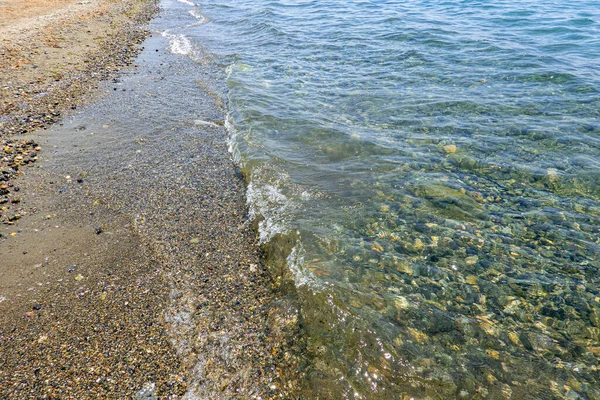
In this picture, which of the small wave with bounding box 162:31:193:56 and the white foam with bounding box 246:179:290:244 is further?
the small wave with bounding box 162:31:193:56

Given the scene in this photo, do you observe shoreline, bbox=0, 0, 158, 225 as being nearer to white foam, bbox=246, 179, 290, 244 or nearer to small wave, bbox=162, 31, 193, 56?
small wave, bbox=162, 31, 193, 56

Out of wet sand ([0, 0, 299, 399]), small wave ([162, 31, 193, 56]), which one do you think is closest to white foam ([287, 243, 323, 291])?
wet sand ([0, 0, 299, 399])

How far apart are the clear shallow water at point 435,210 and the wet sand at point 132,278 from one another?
707 mm

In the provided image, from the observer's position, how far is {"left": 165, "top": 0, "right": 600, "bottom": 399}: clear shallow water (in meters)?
4.50

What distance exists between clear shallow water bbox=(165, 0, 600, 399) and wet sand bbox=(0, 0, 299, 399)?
0.71 metres

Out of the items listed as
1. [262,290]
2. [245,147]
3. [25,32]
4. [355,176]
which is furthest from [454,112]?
[25,32]

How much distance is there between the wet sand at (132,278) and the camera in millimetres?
4250

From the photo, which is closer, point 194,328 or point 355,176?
point 194,328

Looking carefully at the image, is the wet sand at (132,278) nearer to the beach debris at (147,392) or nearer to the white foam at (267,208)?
the beach debris at (147,392)

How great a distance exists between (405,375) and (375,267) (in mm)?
1844

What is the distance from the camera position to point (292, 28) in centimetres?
2222

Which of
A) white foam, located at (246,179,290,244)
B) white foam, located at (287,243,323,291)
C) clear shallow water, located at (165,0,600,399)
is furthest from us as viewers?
white foam, located at (246,179,290,244)

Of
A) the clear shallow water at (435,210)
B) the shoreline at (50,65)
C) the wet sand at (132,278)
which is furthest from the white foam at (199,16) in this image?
the wet sand at (132,278)

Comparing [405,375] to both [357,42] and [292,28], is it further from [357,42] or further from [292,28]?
[292,28]
